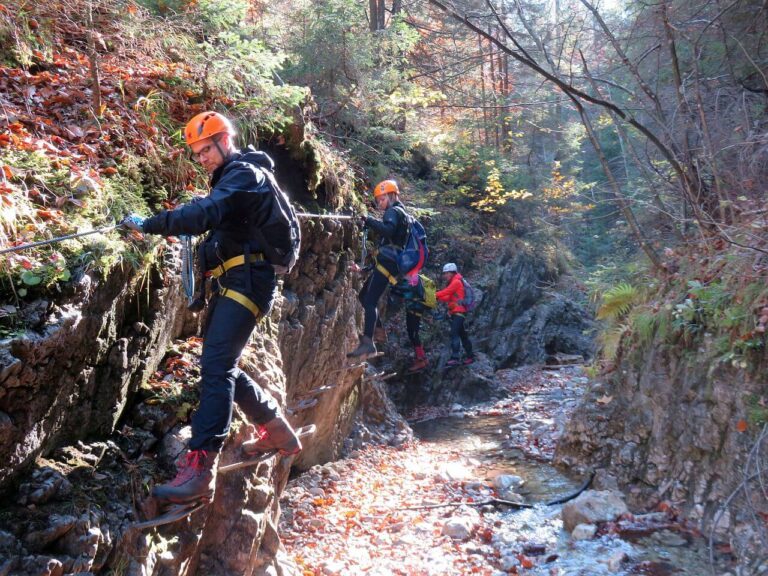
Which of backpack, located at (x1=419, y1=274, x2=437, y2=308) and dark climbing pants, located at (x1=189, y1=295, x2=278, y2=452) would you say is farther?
backpack, located at (x1=419, y1=274, x2=437, y2=308)

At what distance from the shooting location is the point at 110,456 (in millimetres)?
3951

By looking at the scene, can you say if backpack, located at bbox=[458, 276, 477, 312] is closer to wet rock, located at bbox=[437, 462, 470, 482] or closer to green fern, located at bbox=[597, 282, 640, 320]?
green fern, located at bbox=[597, 282, 640, 320]

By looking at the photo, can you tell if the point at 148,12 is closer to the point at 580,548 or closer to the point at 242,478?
the point at 242,478

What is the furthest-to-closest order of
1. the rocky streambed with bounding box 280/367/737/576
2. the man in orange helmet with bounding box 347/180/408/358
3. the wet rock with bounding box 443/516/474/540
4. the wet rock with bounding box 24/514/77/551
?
the man in orange helmet with bounding box 347/180/408/358 → the wet rock with bounding box 443/516/474/540 → the rocky streambed with bounding box 280/367/737/576 → the wet rock with bounding box 24/514/77/551

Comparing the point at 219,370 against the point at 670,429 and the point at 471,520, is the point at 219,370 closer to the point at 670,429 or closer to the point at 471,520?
the point at 471,520

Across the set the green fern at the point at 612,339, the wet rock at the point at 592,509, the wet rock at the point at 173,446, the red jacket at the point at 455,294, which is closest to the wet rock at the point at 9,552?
the wet rock at the point at 173,446

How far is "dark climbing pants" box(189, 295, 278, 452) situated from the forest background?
843mm

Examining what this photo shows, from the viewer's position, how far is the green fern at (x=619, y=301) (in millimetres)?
9430

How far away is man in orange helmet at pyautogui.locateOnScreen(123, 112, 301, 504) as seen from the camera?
12.3ft

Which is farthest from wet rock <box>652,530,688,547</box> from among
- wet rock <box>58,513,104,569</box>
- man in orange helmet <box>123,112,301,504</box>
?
wet rock <box>58,513,104,569</box>

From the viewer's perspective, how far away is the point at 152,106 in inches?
239

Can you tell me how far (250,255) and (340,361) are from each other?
18.0 ft

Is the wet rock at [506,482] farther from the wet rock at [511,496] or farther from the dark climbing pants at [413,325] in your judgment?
the dark climbing pants at [413,325]

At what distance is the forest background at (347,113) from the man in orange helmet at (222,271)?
29.1 inches
